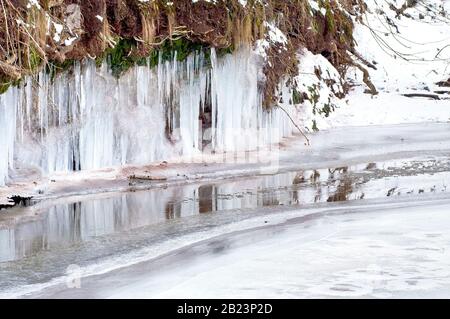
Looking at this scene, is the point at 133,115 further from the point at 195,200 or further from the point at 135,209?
the point at 135,209

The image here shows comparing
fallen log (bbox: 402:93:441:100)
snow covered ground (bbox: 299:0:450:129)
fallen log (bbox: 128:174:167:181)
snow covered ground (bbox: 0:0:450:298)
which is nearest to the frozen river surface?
snow covered ground (bbox: 0:0:450:298)

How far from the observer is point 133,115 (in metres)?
11.2

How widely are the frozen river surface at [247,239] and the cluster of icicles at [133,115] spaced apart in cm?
117

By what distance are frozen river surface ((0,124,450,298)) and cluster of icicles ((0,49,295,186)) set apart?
3.83ft

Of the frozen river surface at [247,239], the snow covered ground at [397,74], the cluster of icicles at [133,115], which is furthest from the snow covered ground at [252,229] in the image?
the snow covered ground at [397,74]

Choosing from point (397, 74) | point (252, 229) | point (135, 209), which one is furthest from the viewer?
point (397, 74)

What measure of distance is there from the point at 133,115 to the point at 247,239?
4607 millimetres

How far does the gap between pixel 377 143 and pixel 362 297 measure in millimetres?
8993

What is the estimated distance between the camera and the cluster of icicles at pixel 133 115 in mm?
9820

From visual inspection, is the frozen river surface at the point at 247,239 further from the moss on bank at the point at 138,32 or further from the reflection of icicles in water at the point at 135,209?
the moss on bank at the point at 138,32

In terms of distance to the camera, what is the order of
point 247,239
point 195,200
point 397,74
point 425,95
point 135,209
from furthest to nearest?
point 397,74, point 425,95, point 195,200, point 135,209, point 247,239

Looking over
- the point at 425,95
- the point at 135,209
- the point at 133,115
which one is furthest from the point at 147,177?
the point at 425,95

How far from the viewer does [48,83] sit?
32.3 ft
